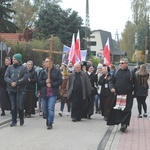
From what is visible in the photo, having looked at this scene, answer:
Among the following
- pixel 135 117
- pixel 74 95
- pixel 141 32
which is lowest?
pixel 135 117

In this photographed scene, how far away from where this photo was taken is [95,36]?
107375 mm

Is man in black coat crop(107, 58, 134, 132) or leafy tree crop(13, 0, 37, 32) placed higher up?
leafy tree crop(13, 0, 37, 32)

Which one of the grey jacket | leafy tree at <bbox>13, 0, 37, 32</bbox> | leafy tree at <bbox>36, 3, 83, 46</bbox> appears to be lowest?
the grey jacket

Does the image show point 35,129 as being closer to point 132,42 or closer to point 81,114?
point 81,114

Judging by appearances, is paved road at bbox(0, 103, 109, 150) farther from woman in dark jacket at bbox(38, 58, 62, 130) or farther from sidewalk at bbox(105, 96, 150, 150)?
woman in dark jacket at bbox(38, 58, 62, 130)

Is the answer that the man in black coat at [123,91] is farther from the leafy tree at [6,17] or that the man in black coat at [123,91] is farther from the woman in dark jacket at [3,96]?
the leafy tree at [6,17]

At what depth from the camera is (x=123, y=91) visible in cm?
998

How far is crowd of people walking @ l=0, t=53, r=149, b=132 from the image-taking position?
1002 centimetres

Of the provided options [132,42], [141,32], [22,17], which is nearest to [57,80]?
[22,17]

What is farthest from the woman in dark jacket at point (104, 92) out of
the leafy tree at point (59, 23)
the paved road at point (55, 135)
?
the leafy tree at point (59, 23)

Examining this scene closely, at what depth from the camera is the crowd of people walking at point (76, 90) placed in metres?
10.0

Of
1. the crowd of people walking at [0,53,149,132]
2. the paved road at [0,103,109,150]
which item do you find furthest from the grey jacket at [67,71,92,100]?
the paved road at [0,103,109,150]

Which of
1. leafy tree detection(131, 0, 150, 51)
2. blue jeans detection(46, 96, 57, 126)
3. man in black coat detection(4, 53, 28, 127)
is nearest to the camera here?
blue jeans detection(46, 96, 57, 126)

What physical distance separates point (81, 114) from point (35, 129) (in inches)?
81.1
